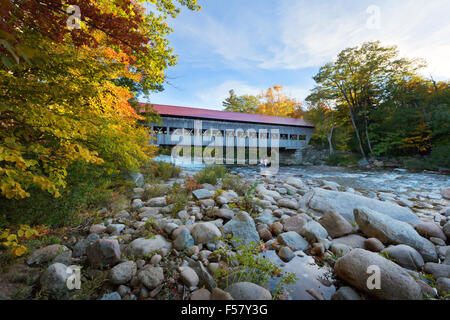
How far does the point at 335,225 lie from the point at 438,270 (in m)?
1.06

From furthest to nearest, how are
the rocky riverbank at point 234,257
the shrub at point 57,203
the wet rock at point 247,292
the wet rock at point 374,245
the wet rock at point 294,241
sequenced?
the wet rock at point 294,241, the wet rock at point 374,245, the shrub at point 57,203, the rocky riverbank at point 234,257, the wet rock at point 247,292

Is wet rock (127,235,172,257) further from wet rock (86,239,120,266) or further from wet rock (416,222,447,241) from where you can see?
wet rock (416,222,447,241)

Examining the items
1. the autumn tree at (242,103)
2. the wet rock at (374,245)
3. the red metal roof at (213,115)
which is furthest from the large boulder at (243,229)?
the autumn tree at (242,103)

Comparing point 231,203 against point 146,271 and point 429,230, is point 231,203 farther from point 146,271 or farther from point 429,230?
point 429,230

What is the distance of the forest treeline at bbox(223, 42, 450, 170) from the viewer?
12633 mm

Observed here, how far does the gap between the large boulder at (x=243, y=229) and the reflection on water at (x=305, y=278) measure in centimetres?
27

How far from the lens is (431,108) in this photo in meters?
12.9

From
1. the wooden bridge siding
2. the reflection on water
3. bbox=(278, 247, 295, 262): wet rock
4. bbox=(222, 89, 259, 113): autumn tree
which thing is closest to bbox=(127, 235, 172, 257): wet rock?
the reflection on water

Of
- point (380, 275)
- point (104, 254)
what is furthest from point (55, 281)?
point (380, 275)

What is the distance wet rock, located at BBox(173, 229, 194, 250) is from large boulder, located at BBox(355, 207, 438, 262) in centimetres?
263

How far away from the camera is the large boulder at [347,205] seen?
132 inches

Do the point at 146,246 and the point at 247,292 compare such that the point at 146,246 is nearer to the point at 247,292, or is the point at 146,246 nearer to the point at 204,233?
the point at 204,233

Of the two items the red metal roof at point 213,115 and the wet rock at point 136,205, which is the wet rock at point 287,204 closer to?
the wet rock at point 136,205
